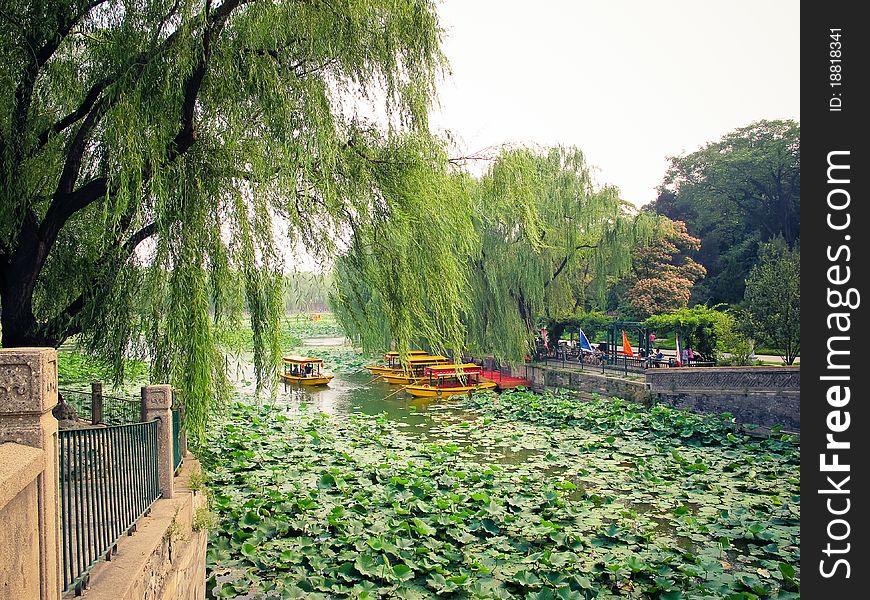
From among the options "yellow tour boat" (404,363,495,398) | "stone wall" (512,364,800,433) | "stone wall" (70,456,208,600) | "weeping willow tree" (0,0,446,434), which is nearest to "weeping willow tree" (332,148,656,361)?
"yellow tour boat" (404,363,495,398)

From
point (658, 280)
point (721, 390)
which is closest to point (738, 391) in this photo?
point (721, 390)

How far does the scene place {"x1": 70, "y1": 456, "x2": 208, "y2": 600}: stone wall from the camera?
275 cm

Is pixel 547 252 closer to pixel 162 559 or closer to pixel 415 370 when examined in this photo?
pixel 415 370

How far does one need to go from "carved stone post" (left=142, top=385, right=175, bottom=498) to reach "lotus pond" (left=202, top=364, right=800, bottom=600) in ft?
3.07

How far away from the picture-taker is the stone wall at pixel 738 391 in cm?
1150

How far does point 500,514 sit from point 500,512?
0.05 meters

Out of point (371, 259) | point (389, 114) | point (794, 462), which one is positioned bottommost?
point (794, 462)

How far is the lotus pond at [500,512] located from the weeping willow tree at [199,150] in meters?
1.59

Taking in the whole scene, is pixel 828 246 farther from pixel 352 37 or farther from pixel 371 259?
pixel 352 37

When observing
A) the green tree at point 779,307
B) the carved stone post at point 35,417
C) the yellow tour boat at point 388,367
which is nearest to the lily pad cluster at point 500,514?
the carved stone post at point 35,417

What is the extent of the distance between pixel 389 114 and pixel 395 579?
3.72 meters

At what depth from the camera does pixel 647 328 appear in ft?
54.6

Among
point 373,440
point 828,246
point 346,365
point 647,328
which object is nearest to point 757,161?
point 647,328

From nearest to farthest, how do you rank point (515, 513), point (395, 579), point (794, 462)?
point (395, 579), point (515, 513), point (794, 462)
